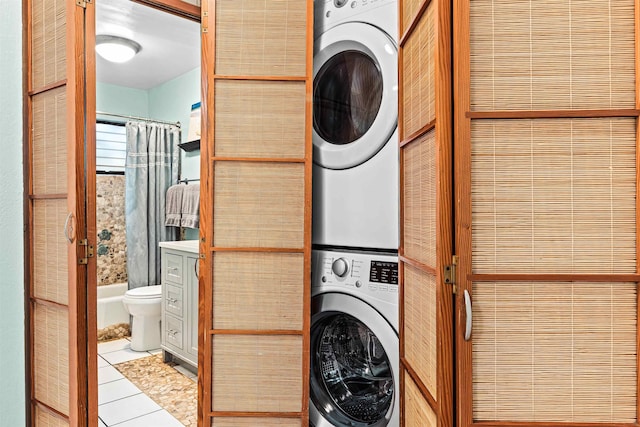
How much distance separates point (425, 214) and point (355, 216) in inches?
19.9

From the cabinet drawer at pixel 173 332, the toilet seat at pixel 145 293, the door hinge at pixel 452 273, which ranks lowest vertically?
the cabinet drawer at pixel 173 332

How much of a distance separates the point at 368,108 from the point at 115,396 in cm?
215

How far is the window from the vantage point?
11.6 feet

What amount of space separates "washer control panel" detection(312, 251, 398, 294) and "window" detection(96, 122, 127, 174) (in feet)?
9.15

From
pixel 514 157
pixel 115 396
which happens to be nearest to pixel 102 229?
pixel 115 396

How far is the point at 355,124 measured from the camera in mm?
1633

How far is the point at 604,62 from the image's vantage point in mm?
903

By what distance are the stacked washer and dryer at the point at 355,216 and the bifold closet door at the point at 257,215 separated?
0.33 ft

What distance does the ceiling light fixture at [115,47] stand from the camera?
277 centimetres

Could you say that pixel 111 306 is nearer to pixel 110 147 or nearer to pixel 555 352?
pixel 110 147

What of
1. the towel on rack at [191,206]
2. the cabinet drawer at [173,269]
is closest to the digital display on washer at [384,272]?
the cabinet drawer at [173,269]

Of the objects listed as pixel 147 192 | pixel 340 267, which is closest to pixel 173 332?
pixel 147 192

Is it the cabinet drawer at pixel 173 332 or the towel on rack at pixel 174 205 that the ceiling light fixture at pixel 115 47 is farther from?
the cabinet drawer at pixel 173 332

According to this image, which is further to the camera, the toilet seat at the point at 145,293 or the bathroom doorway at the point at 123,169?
the toilet seat at the point at 145,293
